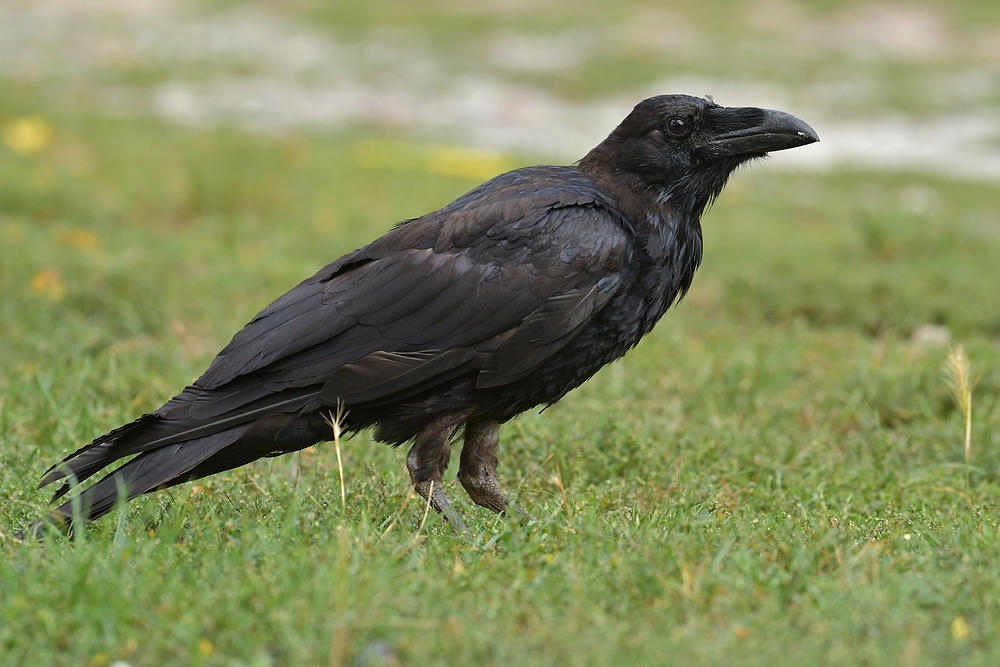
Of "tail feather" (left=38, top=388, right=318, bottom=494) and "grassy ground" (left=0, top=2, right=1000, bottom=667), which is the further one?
"tail feather" (left=38, top=388, right=318, bottom=494)

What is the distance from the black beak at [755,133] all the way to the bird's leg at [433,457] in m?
1.26

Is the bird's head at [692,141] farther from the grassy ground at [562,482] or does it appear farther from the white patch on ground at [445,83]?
the white patch on ground at [445,83]

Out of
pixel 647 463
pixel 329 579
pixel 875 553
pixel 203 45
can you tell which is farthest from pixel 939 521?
pixel 203 45

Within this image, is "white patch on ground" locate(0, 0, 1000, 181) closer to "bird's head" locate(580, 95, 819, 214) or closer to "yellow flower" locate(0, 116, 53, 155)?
"yellow flower" locate(0, 116, 53, 155)

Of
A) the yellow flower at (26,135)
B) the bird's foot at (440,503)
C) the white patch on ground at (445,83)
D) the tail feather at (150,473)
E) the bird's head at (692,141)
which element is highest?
the white patch on ground at (445,83)

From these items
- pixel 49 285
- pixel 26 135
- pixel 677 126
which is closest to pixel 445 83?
pixel 26 135

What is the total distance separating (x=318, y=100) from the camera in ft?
66.9

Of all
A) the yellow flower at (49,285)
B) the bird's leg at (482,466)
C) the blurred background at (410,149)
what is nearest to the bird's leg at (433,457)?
the bird's leg at (482,466)

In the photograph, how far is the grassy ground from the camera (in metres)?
2.36

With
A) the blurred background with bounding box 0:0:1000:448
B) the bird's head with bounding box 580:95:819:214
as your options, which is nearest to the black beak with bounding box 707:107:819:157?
the bird's head with bounding box 580:95:819:214

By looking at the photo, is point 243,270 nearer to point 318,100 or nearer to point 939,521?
point 939,521

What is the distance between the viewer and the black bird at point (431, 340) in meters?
3.27

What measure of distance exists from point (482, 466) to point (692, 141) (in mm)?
1288

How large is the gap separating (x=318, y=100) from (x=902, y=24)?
17.1 meters
